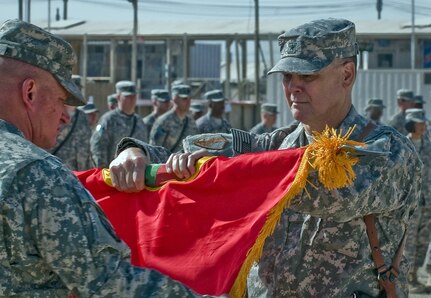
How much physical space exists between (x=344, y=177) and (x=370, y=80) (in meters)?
25.8

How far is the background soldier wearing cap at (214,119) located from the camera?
704 inches

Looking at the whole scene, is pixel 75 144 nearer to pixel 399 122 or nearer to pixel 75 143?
pixel 75 143

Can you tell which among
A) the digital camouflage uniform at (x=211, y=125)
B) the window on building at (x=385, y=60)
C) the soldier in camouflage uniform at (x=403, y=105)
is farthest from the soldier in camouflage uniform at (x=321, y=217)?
the window on building at (x=385, y=60)

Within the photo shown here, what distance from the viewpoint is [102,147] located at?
15742mm

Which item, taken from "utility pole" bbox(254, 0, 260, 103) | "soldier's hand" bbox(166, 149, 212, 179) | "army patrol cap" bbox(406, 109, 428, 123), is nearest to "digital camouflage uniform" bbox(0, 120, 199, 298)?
"soldier's hand" bbox(166, 149, 212, 179)

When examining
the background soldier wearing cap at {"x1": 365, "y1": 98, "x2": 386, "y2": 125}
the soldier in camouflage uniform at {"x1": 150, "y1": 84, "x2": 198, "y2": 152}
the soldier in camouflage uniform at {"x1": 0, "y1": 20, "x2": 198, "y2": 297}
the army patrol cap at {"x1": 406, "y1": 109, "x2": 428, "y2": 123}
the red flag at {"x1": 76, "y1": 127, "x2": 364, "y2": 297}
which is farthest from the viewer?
the background soldier wearing cap at {"x1": 365, "y1": 98, "x2": 386, "y2": 125}

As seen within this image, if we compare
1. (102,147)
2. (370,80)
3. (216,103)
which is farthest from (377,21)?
(102,147)

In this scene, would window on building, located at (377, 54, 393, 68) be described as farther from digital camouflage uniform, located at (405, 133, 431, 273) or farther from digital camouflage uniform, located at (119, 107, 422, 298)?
digital camouflage uniform, located at (119, 107, 422, 298)

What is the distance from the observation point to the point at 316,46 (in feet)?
15.9

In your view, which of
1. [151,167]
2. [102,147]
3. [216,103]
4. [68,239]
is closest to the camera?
[68,239]

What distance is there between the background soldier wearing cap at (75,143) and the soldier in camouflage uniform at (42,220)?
1106 centimetres

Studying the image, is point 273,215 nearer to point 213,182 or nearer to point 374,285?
point 213,182

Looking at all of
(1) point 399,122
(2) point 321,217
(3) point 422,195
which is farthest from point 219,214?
(1) point 399,122

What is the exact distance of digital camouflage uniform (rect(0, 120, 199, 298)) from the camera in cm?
343
